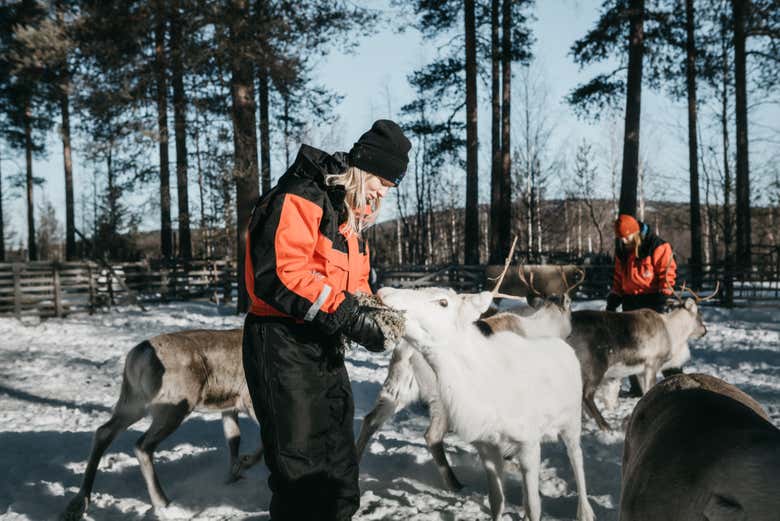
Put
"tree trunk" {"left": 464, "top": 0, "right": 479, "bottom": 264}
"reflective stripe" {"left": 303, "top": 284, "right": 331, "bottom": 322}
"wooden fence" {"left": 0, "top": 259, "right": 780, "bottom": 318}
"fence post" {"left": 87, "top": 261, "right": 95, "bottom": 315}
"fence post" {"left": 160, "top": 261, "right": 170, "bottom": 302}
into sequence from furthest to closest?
"fence post" {"left": 160, "top": 261, "right": 170, "bottom": 302}, "tree trunk" {"left": 464, "top": 0, "right": 479, "bottom": 264}, "fence post" {"left": 87, "top": 261, "right": 95, "bottom": 315}, "wooden fence" {"left": 0, "top": 259, "right": 780, "bottom": 318}, "reflective stripe" {"left": 303, "top": 284, "right": 331, "bottom": 322}

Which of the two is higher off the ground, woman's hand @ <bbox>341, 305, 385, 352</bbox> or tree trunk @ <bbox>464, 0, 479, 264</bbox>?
tree trunk @ <bbox>464, 0, 479, 264</bbox>

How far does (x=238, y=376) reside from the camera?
14.9ft

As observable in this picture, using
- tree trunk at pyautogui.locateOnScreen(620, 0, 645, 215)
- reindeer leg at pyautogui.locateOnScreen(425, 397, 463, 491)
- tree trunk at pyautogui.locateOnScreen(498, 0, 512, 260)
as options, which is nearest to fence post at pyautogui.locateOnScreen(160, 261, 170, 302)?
tree trunk at pyautogui.locateOnScreen(498, 0, 512, 260)

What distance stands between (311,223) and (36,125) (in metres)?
26.0

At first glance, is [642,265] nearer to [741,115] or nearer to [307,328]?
[307,328]

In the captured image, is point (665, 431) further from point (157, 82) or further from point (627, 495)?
point (157, 82)

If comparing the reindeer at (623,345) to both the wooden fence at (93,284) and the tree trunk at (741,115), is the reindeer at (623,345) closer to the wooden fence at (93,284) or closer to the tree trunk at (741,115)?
the tree trunk at (741,115)

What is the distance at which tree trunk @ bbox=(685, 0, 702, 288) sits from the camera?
1650cm

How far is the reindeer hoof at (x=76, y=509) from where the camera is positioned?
12.4 ft

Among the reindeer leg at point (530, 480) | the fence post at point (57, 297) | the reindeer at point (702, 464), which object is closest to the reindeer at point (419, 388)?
the reindeer leg at point (530, 480)

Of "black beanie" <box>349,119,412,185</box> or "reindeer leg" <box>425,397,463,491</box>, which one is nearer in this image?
"black beanie" <box>349,119,412,185</box>

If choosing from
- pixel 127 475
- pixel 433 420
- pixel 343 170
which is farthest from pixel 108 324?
pixel 343 170

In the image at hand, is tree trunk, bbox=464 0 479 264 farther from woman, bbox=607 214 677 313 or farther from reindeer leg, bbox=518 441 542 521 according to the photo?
reindeer leg, bbox=518 441 542 521

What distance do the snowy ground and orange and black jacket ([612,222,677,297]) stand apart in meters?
1.29
